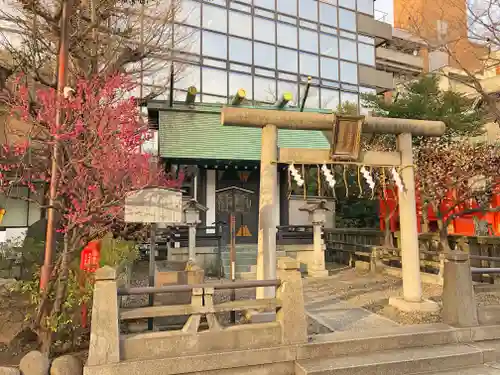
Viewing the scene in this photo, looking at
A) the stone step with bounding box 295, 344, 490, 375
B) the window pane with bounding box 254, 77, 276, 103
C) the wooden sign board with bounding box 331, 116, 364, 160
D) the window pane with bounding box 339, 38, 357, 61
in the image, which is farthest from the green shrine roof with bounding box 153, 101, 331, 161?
the window pane with bounding box 339, 38, 357, 61

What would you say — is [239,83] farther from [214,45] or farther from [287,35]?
[287,35]

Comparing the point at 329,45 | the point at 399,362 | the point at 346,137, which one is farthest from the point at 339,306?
the point at 329,45

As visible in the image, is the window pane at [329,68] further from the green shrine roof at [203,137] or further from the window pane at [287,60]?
the green shrine roof at [203,137]

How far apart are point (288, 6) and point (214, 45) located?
7.46m

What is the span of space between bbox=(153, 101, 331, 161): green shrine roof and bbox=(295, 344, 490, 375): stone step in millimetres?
12180

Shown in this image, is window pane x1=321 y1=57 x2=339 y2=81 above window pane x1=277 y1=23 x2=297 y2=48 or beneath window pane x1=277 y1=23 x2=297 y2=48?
beneath

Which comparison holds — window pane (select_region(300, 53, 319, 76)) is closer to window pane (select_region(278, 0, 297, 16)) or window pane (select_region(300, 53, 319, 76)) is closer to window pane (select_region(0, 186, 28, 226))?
window pane (select_region(278, 0, 297, 16))

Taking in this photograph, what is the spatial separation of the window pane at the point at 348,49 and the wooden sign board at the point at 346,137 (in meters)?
22.8

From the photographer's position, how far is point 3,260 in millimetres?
10688

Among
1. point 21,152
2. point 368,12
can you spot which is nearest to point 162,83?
point 21,152

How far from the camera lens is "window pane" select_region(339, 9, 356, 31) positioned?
28784 mm

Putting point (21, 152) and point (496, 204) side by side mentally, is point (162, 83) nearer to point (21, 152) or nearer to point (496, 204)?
point (21, 152)

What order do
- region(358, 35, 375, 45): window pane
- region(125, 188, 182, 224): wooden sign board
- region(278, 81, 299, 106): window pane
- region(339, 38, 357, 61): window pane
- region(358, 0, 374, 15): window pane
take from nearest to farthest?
region(125, 188, 182, 224): wooden sign board, region(278, 81, 299, 106): window pane, region(339, 38, 357, 61): window pane, region(358, 35, 375, 45): window pane, region(358, 0, 374, 15): window pane

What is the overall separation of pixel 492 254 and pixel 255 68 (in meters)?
17.6
